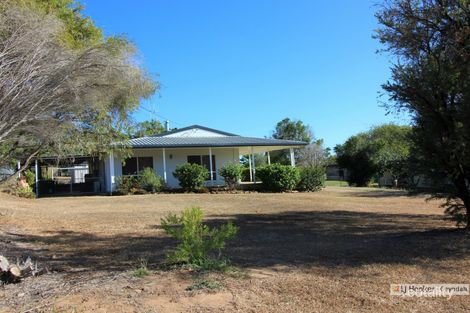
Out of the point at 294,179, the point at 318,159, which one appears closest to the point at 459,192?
the point at 294,179

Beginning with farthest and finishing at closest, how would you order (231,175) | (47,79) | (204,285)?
(231,175) → (47,79) → (204,285)

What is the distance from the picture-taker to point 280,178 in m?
26.0

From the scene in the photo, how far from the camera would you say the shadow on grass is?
23.9 ft

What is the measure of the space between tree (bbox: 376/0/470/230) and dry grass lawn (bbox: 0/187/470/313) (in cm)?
129

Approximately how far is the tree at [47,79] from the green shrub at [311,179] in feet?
53.5

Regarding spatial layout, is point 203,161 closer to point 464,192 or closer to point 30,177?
point 30,177

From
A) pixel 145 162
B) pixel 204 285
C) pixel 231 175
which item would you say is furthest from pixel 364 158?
pixel 204 285

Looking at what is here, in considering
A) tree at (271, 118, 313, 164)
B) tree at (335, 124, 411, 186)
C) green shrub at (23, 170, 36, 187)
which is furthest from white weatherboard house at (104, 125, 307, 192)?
tree at (271, 118, 313, 164)

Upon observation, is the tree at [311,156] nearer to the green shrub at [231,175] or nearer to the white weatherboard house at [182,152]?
the white weatherboard house at [182,152]

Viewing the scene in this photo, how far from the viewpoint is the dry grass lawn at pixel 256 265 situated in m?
5.13

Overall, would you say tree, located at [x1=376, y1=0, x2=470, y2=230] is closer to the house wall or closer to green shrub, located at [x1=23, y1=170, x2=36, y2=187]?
the house wall

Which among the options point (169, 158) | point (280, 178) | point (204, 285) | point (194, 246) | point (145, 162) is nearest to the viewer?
point (204, 285)

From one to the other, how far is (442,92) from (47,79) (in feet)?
24.2

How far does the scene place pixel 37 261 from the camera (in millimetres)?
7637
